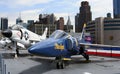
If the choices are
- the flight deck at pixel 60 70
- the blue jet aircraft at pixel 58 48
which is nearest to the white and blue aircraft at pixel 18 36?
the flight deck at pixel 60 70

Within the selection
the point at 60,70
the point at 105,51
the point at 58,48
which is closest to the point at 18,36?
the point at 105,51

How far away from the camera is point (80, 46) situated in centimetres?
2411

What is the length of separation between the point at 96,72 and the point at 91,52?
10308mm

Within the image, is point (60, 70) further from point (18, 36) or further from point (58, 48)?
point (18, 36)

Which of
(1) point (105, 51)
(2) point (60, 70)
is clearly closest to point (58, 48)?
(2) point (60, 70)

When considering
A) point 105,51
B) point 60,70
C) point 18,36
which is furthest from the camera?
point 18,36

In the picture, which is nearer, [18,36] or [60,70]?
[60,70]

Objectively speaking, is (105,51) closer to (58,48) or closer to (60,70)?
(58,48)

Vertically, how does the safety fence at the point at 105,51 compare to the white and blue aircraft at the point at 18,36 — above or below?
below

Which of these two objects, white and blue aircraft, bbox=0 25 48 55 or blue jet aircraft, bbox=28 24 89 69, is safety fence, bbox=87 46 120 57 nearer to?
blue jet aircraft, bbox=28 24 89 69

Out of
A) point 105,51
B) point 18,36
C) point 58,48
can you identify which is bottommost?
point 105,51

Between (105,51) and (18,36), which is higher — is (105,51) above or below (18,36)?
below

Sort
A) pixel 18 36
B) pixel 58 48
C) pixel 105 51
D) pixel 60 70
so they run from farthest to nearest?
pixel 18 36, pixel 105 51, pixel 58 48, pixel 60 70

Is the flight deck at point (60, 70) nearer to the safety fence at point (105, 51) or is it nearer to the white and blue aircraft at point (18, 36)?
the safety fence at point (105, 51)
